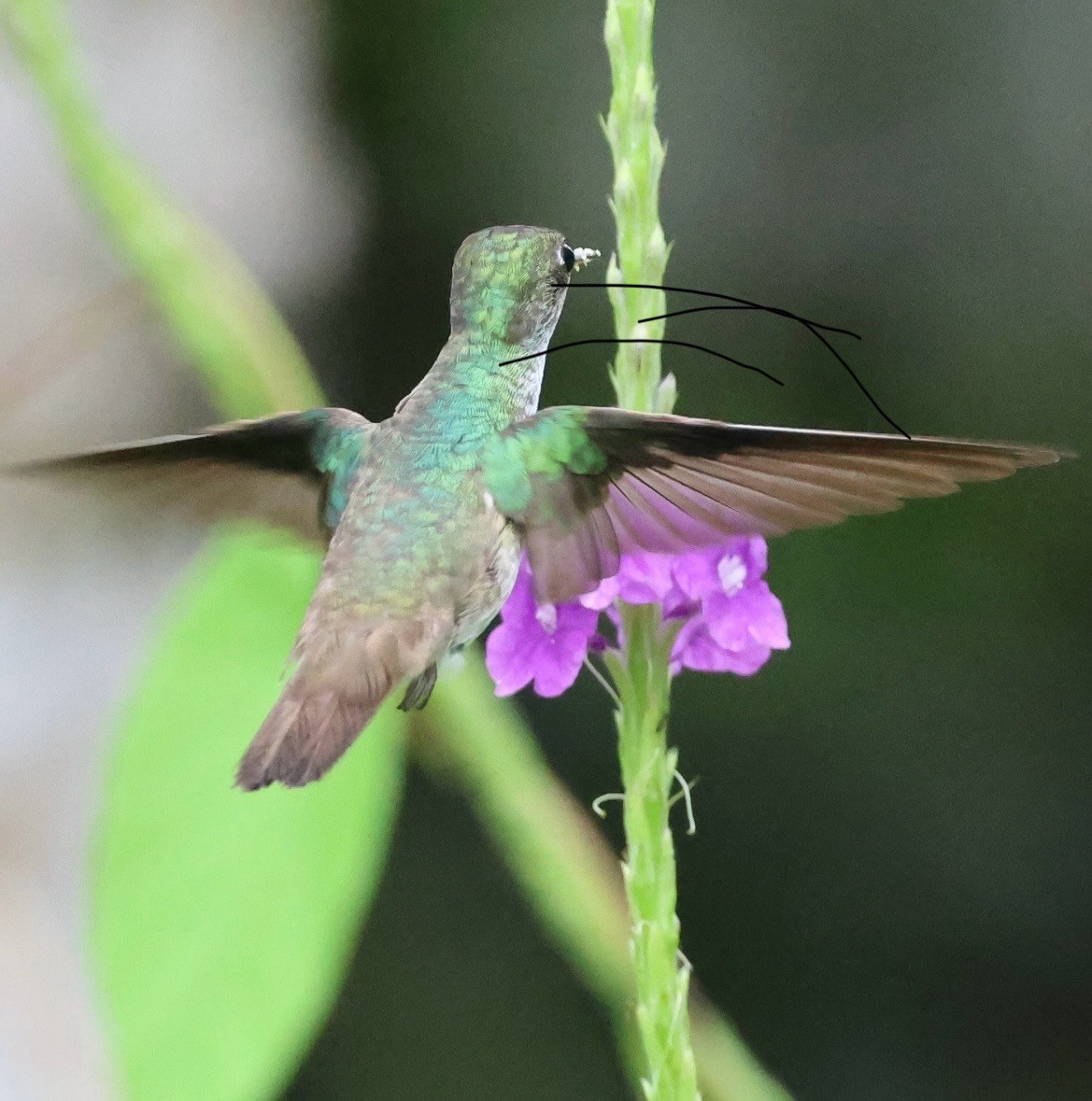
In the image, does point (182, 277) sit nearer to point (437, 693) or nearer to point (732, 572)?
point (437, 693)

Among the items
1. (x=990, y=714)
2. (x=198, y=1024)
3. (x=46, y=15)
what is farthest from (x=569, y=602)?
(x=990, y=714)

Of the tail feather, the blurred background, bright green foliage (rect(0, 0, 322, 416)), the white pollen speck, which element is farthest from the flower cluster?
the blurred background

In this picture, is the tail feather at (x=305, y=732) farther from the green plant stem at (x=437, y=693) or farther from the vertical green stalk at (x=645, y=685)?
the green plant stem at (x=437, y=693)

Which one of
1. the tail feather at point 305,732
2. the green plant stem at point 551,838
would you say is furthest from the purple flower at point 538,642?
the green plant stem at point 551,838

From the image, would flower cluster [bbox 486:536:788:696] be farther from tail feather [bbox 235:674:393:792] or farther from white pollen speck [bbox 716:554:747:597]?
tail feather [bbox 235:674:393:792]

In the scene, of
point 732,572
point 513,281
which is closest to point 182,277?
point 513,281
